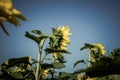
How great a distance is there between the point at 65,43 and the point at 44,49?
816 millimetres

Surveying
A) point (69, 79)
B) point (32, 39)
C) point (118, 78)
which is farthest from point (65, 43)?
point (118, 78)

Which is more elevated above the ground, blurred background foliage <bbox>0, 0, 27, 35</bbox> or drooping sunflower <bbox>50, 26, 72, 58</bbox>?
drooping sunflower <bbox>50, 26, 72, 58</bbox>

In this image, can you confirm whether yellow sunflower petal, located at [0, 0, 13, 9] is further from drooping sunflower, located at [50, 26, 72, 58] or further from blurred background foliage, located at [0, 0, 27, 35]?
drooping sunflower, located at [50, 26, 72, 58]

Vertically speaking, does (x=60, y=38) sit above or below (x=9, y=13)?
above

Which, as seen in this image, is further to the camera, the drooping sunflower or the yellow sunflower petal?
the drooping sunflower

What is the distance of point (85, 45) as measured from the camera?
158 inches

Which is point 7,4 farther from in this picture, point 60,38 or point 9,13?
point 60,38

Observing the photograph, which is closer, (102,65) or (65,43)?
(102,65)

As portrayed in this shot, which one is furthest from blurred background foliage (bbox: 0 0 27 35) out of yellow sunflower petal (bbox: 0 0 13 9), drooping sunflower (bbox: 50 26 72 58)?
drooping sunflower (bbox: 50 26 72 58)

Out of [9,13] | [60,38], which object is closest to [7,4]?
[9,13]

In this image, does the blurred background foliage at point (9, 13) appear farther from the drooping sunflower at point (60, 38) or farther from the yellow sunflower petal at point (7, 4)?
the drooping sunflower at point (60, 38)

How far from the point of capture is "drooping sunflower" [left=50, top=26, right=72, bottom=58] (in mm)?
2790

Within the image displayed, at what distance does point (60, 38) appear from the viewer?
121 inches

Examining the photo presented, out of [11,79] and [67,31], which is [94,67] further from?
[67,31]
